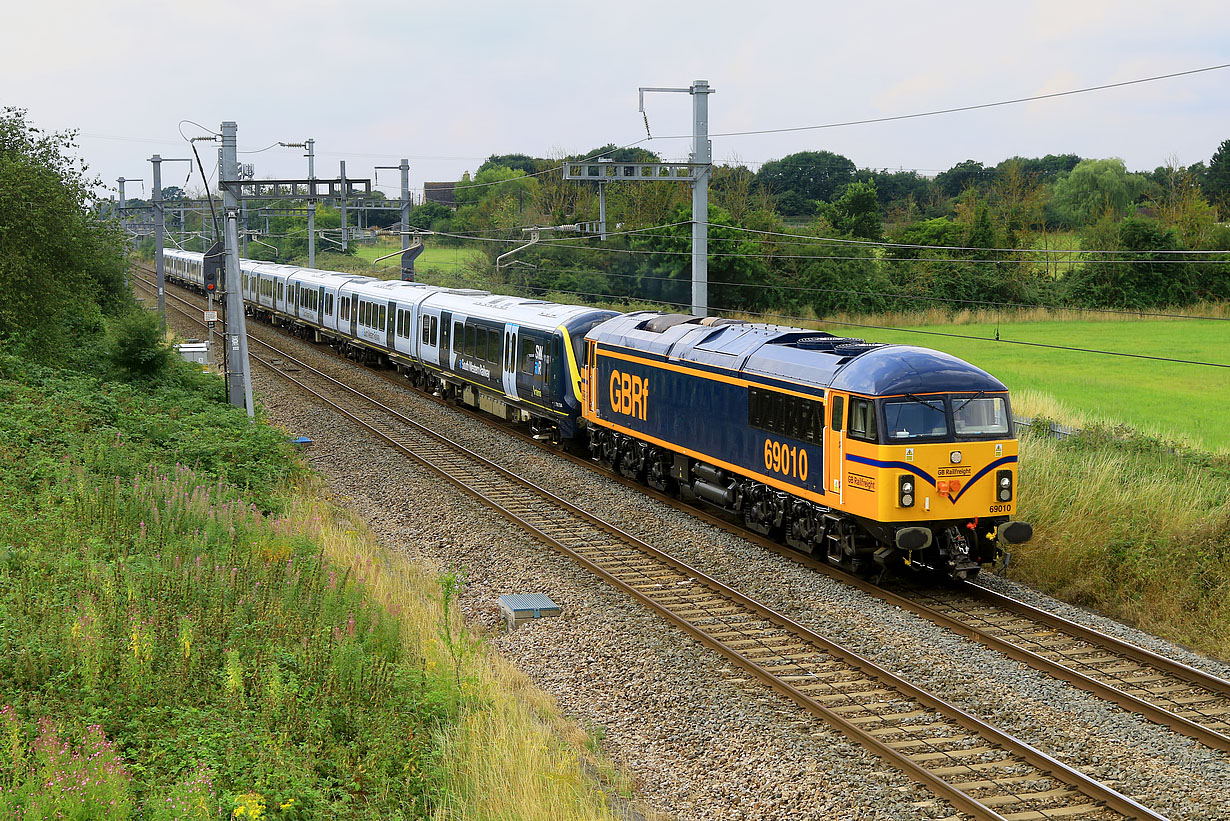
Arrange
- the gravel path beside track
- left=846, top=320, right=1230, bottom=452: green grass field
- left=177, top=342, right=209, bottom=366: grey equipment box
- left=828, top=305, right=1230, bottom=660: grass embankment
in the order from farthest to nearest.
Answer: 1. left=177, top=342, right=209, bottom=366: grey equipment box
2. left=846, top=320, right=1230, bottom=452: green grass field
3. left=828, top=305, right=1230, bottom=660: grass embankment
4. the gravel path beside track

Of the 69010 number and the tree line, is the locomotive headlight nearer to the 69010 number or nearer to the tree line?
the 69010 number

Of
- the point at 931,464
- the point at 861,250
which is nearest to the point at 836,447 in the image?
the point at 931,464

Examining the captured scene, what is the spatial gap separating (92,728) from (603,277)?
5191 cm

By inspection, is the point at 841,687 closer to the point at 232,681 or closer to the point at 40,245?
the point at 232,681

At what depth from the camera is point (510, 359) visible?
2609 centimetres

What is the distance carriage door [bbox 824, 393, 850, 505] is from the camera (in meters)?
14.3

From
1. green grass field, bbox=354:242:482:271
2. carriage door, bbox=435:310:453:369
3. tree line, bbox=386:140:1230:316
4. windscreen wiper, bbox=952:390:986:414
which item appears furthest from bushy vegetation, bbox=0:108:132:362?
green grass field, bbox=354:242:482:271

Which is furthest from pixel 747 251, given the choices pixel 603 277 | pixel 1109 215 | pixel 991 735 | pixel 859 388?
pixel 991 735

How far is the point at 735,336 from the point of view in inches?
711

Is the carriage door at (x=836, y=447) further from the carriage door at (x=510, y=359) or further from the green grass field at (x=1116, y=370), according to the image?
the carriage door at (x=510, y=359)

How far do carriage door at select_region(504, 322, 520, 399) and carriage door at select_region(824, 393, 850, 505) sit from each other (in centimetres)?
1249

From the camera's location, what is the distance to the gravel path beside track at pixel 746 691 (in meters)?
8.77

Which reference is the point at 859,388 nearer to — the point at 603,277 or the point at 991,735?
the point at 991,735

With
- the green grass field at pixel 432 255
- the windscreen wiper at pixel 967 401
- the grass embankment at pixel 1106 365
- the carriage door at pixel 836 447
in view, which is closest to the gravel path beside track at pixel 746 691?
the carriage door at pixel 836 447
